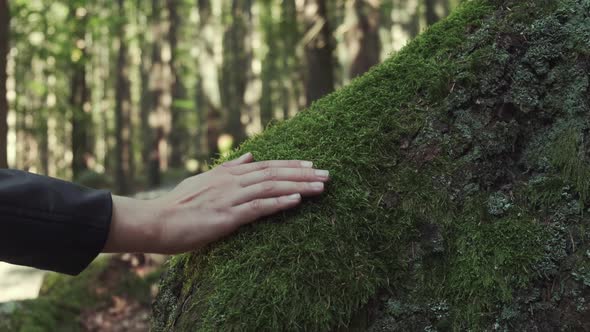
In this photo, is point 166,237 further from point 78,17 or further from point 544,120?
point 78,17

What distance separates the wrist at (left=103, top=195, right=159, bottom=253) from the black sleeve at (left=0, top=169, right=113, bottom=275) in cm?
5

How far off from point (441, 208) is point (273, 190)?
0.64 metres

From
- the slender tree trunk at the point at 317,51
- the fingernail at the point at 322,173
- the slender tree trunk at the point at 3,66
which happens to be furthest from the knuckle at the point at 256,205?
the slender tree trunk at the point at 317,51

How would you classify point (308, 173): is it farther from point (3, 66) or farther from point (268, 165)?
point (3, 66)

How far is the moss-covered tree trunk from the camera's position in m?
1.82

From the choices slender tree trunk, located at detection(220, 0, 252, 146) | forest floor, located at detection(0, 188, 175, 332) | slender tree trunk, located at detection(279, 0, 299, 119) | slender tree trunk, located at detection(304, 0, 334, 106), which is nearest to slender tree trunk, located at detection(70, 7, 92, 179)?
slender tree trunk, located at detection(220, 0, 252, 146)

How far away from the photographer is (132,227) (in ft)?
6.57

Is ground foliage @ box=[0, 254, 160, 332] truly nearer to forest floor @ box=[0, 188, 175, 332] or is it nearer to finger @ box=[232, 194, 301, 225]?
forest floor @ box=[0, 188, 175, 332]

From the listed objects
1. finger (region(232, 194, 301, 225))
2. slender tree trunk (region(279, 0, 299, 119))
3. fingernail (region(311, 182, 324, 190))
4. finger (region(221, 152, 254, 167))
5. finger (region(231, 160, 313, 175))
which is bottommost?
finger (region(232, 194, 301, 225))

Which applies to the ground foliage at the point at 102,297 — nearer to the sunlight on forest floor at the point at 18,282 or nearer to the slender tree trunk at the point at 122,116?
the sunlight on forest floor at the point at 18,282

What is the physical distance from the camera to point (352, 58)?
9.50m

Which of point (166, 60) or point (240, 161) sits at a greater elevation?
point (166, 60)

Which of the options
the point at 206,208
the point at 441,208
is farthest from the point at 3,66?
the point at 441,208

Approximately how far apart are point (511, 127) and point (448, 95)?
0.28 metres
